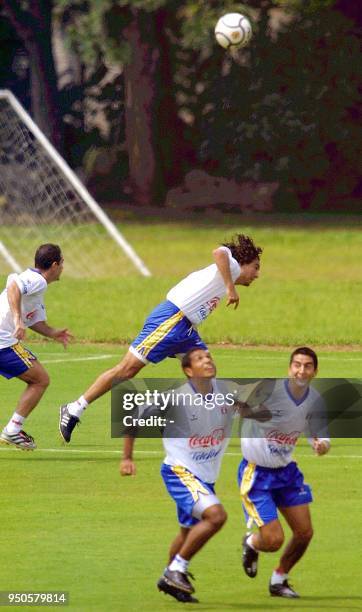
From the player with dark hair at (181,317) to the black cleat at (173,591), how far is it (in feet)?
16.8

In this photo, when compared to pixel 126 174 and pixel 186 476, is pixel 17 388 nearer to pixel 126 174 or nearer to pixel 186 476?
pixel 186 476

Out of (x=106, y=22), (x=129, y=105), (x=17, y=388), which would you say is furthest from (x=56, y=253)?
(x=129, y=105)

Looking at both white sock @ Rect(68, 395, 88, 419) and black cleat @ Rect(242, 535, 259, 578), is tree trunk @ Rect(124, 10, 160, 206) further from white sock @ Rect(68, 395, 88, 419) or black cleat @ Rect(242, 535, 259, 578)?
black cleat @ Rect(242, 535, 259, 578)

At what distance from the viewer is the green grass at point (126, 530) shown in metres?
10.7

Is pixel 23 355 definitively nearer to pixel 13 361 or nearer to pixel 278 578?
pixel 13 361

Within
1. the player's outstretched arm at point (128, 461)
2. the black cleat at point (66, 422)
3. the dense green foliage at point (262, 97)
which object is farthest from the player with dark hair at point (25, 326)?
the dense green foliage at point (262, 97)

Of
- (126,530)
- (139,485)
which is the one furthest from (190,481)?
(139,485)

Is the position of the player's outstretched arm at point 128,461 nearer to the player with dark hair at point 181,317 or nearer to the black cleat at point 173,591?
the black cleat at point 173,591

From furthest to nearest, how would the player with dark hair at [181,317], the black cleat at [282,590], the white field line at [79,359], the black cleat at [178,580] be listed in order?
the white field line at [79,359] → the player with dark hair at [181,317] → the black cleat at [282,590] → the black cleat at [178,580]

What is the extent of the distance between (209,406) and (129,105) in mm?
37120

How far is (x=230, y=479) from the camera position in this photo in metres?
14.7

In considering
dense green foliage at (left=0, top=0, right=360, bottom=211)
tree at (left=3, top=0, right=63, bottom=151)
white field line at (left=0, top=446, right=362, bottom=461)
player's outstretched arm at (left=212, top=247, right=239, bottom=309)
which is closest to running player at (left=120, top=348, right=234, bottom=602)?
player's outstretched arm at (left=212, top=247, right=239, bottom=309)

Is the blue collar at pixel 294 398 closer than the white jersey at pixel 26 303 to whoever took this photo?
Yes

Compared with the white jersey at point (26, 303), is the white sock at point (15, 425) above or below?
below
